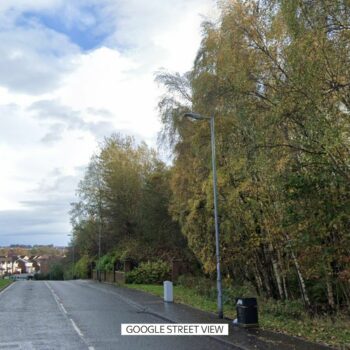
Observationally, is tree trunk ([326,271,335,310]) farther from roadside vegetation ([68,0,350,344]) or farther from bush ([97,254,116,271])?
bush ([97,254,116,271])

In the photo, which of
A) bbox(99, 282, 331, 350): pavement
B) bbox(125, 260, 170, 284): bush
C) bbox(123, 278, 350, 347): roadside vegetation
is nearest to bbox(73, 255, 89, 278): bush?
bbox(125, 260, 170, 284): bush

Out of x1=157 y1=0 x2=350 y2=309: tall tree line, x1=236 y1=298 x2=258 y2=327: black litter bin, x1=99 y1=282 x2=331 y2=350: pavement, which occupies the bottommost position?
x1=99 y1=282 x2=331 y2=350: pavement

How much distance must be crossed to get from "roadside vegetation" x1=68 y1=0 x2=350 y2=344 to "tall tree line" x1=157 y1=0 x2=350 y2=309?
29 millimetres

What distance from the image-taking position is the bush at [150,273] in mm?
36938

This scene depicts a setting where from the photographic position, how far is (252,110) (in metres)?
11.8

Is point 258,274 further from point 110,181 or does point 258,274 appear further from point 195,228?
point 110,181

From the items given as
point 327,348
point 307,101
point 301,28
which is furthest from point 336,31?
point 327,348

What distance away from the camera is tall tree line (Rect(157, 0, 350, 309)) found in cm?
891

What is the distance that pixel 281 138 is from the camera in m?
11.3

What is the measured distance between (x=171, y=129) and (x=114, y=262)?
24203 mm

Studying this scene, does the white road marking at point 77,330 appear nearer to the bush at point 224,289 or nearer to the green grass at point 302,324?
the green grass at point 302,324

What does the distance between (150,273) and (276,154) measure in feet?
90.8

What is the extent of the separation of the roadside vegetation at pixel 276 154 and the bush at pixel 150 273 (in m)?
11.5

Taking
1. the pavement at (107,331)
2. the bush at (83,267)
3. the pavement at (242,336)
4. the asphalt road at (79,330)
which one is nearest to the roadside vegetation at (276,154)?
the pavement at (242,336)
